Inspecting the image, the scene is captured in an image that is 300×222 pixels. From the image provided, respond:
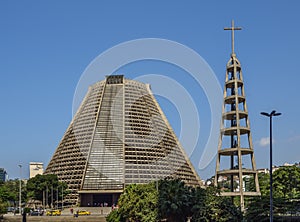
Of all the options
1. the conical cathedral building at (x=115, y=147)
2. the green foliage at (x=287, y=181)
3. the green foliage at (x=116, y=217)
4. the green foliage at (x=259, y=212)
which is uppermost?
the conical cathedral building at (x=115, y=147)

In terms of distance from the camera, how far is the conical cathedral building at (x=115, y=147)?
361 ft

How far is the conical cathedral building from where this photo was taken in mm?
109938

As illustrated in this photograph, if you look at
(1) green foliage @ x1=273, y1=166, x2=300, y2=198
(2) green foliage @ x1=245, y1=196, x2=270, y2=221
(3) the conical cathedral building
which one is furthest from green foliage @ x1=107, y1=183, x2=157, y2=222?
(3) the conical cathedral building

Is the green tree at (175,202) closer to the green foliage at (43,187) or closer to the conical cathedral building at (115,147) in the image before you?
the green foliage at (43,187)

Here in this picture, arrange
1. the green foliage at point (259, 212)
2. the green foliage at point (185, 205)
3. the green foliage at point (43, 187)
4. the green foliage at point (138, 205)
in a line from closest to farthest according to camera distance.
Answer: the green foliage at point (185, 205)
the green foliage at point (259, 212)
the green foliage at point (138, 205)
the green foliage at point (43, 187)

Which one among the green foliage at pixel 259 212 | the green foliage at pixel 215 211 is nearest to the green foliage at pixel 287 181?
the green foliage at pixel 259 212

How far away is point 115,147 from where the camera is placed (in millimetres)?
115625

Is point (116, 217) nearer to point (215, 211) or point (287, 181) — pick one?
point (215, 211)

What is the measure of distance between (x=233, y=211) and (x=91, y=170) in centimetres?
7082

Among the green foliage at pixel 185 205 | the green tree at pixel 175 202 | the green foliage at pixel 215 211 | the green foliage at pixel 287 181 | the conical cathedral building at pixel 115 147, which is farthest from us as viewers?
the conical cathedral building at pixel 115 147

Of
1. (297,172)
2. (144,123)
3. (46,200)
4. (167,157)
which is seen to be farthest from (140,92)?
(297,172)

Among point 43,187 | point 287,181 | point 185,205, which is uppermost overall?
point 287,181

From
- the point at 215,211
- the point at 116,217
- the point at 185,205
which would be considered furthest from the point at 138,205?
the point at 215,211

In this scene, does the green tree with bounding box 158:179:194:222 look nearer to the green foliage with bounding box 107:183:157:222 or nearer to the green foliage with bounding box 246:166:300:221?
the green foliage with bounding box 107:183:157:222
